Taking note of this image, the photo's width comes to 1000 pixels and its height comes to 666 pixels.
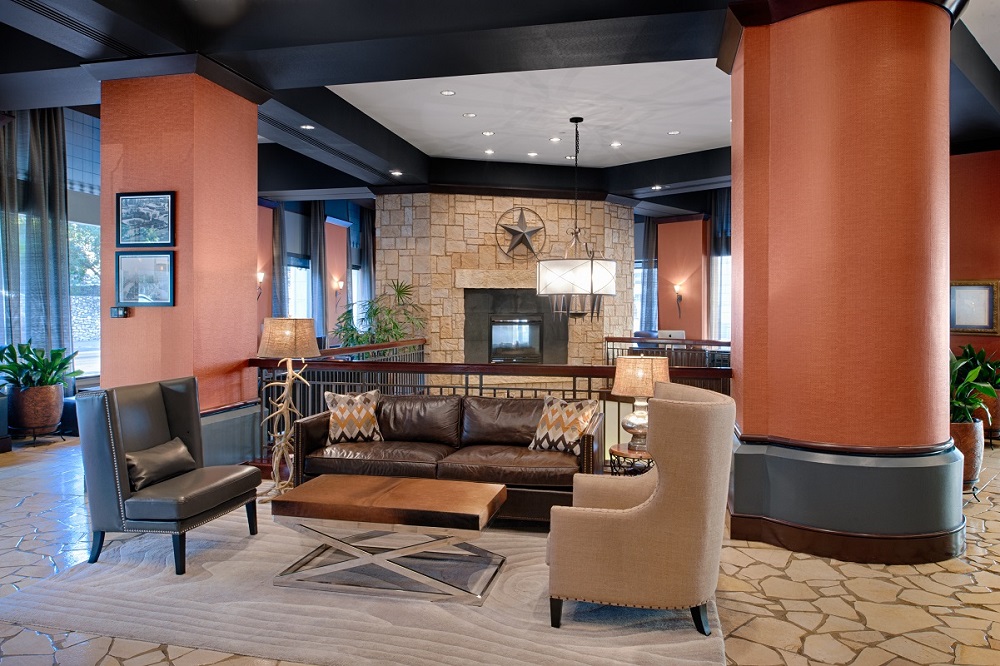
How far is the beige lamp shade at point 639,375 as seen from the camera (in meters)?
4.11

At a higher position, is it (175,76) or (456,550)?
(175,76)

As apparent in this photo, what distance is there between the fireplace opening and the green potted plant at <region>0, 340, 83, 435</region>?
5489 mm

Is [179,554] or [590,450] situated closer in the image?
[179,554]

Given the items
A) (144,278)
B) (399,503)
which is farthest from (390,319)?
(399,503)

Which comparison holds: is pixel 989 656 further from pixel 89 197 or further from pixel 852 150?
pixel 89 197

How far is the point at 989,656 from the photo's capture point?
2.71 meters

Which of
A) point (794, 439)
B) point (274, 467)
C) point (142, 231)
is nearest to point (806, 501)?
point (794, 439)

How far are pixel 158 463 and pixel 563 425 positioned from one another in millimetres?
2444

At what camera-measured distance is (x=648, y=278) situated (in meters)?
13.8

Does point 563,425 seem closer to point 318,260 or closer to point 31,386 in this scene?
point 31,386

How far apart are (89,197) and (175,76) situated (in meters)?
4.12

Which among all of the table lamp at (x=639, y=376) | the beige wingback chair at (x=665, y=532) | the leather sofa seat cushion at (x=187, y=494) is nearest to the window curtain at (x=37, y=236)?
the leather sofa seat cushion at (x=187, y=494)

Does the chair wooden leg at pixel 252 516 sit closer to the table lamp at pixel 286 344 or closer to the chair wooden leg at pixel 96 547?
the table lamp at pixel 286 344

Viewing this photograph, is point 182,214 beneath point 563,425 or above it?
above
